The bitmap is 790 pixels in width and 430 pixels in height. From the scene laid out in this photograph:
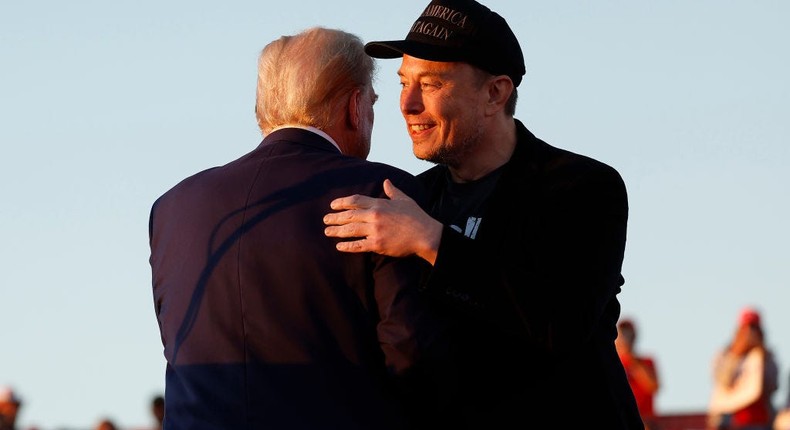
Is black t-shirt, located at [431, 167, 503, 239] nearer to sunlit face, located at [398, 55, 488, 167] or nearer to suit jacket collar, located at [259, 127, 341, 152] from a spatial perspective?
sunlit face, located at [398, 55, 488, 167]

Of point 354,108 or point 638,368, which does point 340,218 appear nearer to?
point 354,108

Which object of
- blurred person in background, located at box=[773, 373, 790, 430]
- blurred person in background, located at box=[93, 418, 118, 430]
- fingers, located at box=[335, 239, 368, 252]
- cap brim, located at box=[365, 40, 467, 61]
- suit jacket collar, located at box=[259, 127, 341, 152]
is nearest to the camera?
fingers, located at box=[335, 239, 368, 252]

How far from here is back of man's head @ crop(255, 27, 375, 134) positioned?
4.43m

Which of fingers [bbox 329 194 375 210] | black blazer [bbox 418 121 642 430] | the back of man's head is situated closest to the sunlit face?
black blazer [bbox 418 121 642 430]

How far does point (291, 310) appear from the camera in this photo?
4238 mm

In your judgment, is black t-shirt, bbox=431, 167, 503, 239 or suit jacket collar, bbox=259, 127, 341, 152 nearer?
suit jacket collar, bbox=259, 127, 341, 152

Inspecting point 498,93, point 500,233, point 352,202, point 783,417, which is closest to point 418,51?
point 498,93

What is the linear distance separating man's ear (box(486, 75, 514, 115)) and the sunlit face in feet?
0.16

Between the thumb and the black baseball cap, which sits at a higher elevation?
the black baseball cap

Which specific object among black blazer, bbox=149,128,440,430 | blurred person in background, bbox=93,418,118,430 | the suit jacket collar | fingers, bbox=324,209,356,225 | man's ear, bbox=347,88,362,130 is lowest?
blurred person in background, bbox=93,418,118,430

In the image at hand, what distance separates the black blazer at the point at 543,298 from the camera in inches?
169

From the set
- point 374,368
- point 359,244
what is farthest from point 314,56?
point 374,368

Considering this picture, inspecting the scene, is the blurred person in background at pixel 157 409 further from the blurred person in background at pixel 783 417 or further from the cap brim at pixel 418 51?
the cap brim at pixel 418 51

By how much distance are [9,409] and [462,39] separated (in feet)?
28.8
